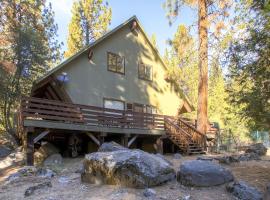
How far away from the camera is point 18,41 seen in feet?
65.0

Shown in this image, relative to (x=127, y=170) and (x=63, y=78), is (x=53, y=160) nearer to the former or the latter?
(x=63, y=78)

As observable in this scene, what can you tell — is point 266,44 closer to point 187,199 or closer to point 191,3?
point 187,199

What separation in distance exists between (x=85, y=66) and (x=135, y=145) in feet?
20.0

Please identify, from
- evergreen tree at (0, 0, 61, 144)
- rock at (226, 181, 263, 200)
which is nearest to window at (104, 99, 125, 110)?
evergreen tree at (0, 0, 61, 144)

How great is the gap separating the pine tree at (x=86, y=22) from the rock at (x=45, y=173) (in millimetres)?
23553

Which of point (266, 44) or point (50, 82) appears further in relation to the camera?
point (50, 82)

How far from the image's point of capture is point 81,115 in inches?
590

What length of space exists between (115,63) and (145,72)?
285 cm

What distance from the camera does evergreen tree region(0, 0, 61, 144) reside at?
19875 mm

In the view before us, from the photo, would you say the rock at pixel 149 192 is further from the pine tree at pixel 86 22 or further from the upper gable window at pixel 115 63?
the pine tree at pixel 86 22

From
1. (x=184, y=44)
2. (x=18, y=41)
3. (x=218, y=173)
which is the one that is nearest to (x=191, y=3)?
(x=184, y=44)

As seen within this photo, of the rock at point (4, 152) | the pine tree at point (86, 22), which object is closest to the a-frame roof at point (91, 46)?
the rock at point (4, 152)

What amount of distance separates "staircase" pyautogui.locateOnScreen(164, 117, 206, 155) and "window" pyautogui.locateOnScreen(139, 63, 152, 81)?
3415 millimetres

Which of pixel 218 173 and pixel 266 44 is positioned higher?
pixel 266 44
